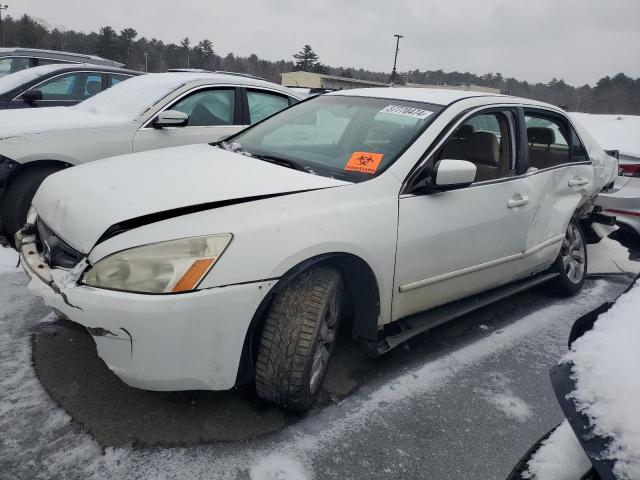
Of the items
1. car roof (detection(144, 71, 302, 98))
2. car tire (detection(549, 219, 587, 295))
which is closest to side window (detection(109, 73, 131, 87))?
car roof (detection(144, 71, 302, 98))

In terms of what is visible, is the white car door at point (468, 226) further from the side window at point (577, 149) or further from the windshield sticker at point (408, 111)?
the side window at point (577, 149)

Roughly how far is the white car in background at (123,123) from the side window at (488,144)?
2293 mm

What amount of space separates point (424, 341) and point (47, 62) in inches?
301

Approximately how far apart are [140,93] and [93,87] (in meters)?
2.13

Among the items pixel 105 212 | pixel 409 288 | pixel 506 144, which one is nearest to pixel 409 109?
pixel 506 144

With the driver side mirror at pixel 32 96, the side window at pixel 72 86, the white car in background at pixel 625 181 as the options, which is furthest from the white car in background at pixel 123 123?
the white car in background at pixel 625 181

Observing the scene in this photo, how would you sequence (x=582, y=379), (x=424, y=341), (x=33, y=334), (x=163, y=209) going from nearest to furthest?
(x=582, y=379) < (x=163, y=209) < (x=33, y=334) < (x=424, y=341)

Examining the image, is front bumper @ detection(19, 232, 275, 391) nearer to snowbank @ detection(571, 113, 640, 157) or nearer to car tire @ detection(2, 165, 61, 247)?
car tire @ detection(2, 165, 61, 247)

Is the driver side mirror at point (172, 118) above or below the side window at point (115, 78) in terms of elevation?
below

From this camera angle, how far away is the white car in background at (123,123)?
12.3ft

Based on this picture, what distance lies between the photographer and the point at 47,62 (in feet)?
25.9

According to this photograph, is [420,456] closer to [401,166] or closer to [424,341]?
[424,341]

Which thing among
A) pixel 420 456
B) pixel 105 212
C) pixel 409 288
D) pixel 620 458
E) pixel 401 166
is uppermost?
pixel 401 166

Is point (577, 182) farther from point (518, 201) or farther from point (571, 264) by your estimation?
point (518, 201)
